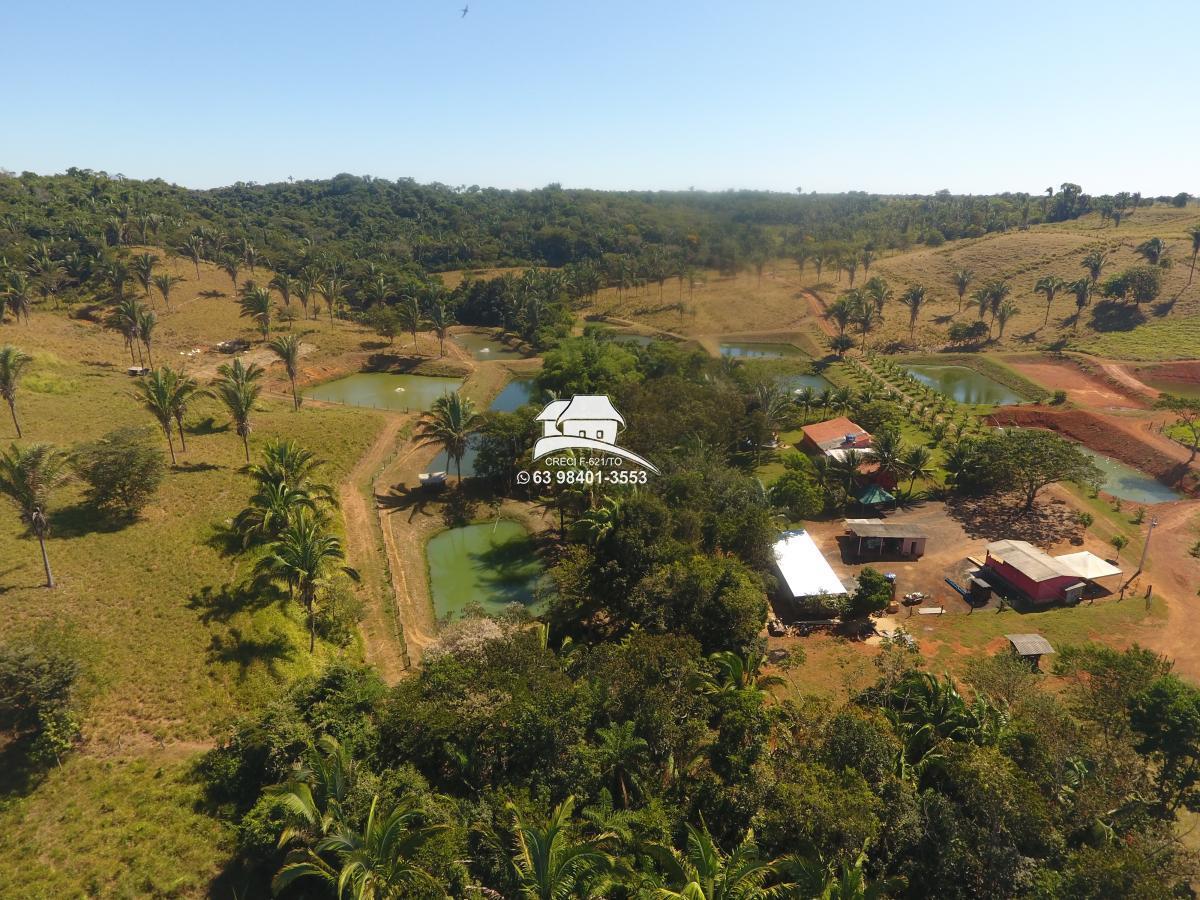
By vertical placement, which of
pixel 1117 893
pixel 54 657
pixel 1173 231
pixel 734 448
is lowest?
pixel 734 448

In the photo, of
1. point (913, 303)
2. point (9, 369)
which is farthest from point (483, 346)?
point (913, 303)

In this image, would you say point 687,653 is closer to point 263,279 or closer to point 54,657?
point 54,657

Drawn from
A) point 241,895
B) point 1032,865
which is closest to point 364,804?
point 241,895

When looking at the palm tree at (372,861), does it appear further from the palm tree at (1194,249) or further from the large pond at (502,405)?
the palm tree at (1194,249)

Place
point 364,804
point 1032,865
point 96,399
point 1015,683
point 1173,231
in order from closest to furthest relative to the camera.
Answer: point 1032,865 < point 364,804 < point 1015,683 < point 96,399 < point 1173,231

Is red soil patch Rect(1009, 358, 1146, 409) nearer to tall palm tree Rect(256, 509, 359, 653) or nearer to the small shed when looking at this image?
the small shed

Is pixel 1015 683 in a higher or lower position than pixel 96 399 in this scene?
lower
